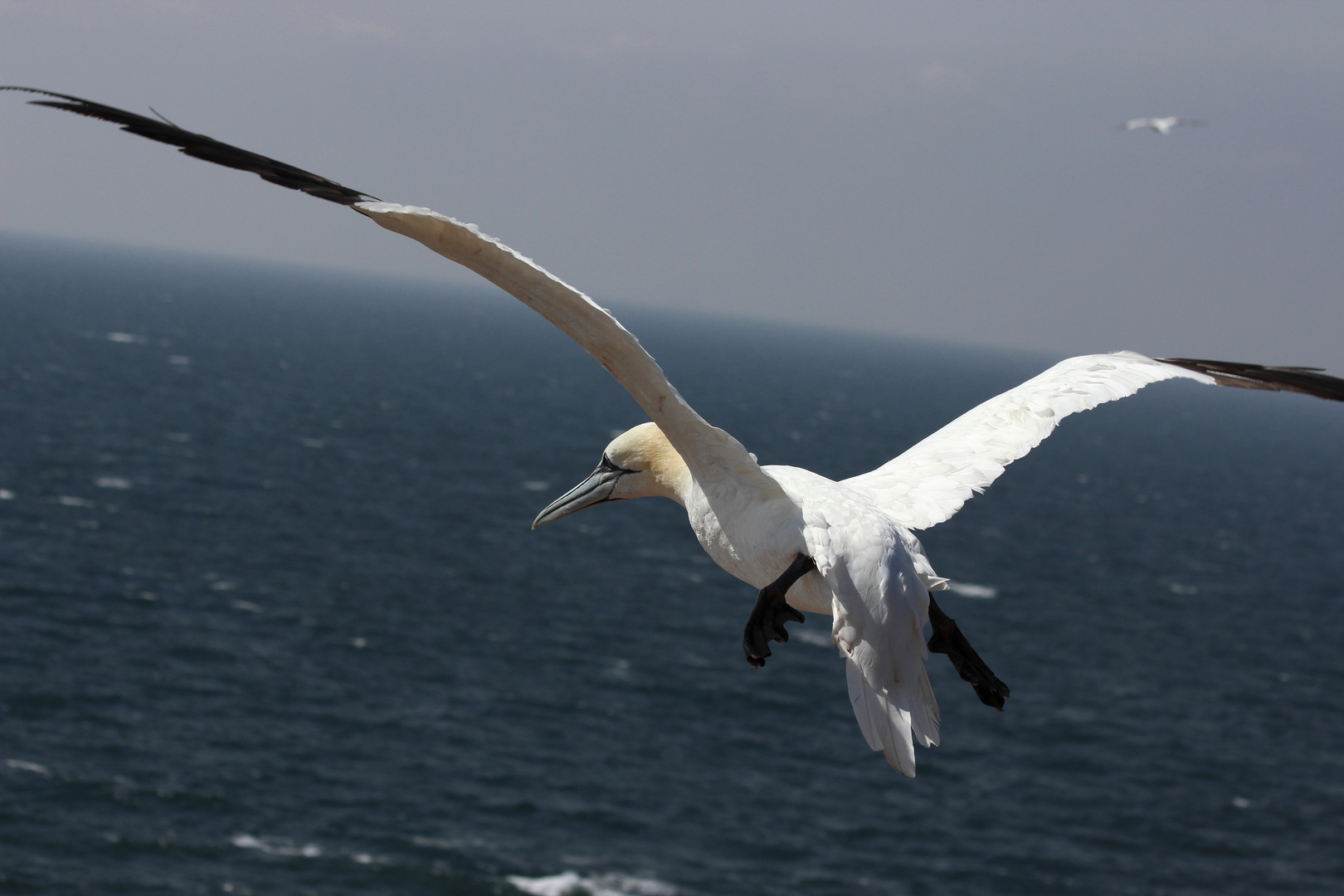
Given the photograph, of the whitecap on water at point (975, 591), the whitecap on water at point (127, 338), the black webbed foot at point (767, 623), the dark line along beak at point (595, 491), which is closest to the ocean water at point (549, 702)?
the whitecap on water at point (975, 591)

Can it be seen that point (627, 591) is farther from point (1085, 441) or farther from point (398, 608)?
point (1085, 441)

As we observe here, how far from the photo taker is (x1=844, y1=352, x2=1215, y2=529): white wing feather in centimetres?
762

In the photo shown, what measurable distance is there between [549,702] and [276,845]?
44.1 feet

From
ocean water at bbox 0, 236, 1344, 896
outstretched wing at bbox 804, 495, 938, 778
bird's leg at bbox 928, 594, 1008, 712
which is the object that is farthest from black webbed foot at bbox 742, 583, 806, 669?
ocean water at bbox 0, 236, 1344, 896

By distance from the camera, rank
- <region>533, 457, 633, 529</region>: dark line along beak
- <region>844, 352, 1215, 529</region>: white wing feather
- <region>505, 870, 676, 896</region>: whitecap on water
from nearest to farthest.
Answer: <region>844, 352, 1215, 529</region>: white wing feather → <region>533, 457, 633, 529</region>: dark line along beak → <region>505, 870, 676, 896</region>: whitecap on water

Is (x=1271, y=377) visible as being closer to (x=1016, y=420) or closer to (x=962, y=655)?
(x=1016, y=420)

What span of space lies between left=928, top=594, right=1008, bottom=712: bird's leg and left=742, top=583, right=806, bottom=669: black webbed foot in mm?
849

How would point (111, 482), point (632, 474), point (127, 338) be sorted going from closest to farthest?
1. point (632, 474)
2. point (111, 482)
3. point (127, 338)

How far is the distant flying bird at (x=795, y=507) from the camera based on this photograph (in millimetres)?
5848

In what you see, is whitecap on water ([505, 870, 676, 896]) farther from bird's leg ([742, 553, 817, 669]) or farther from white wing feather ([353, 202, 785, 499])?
white wing feather ([353, 202, 785, 499])

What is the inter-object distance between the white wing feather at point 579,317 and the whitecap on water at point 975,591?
5795cm

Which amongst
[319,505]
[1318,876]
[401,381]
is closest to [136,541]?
[319,505]

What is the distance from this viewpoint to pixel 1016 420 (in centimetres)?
853

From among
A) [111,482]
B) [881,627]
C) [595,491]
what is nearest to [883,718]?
[881,627]
